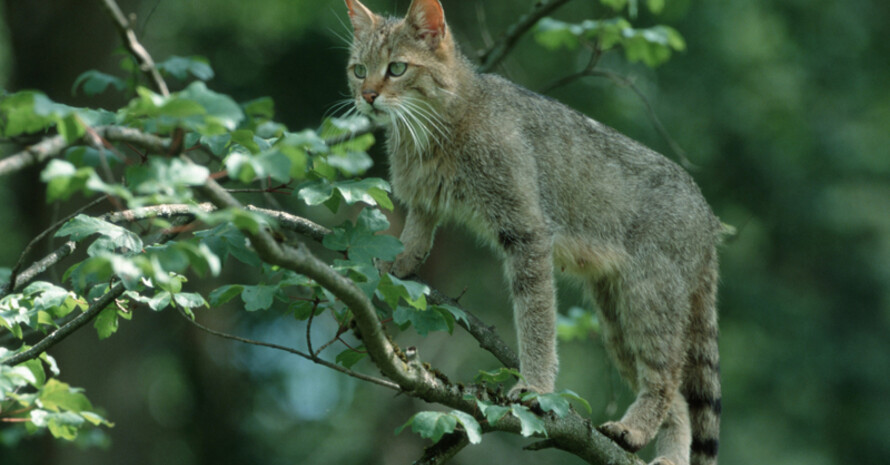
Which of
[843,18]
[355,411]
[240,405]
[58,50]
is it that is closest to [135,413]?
[240,405]

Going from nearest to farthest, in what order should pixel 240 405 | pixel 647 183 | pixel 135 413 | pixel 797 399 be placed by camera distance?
1. pixel 647 183
2. pixel 135 413
3. pixel 797 399
4. pixel 240 405

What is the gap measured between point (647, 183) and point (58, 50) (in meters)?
5.62

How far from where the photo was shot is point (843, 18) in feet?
39.9

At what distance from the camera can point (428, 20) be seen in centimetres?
506

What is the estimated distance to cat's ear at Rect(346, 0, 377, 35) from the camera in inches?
205

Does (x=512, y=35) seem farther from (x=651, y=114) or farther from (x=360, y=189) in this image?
(x=360, y=189)

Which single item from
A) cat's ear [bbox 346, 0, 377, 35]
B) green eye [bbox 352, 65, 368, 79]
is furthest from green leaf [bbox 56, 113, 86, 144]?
cat's ear [bbox 346, 0, 377, 35]

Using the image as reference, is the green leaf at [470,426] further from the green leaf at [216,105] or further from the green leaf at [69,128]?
the green leaf at [69,128]

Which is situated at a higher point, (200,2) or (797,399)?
(200,2)

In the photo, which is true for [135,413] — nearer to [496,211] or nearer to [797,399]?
[496,211]

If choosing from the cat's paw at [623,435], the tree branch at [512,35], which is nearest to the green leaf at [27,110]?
the cat's paw at [623,435]

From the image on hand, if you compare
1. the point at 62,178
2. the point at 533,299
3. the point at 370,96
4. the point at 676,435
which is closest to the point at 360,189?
the point at 62,178

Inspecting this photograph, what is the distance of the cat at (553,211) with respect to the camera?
4.90 m

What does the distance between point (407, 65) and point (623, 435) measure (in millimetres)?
2260
